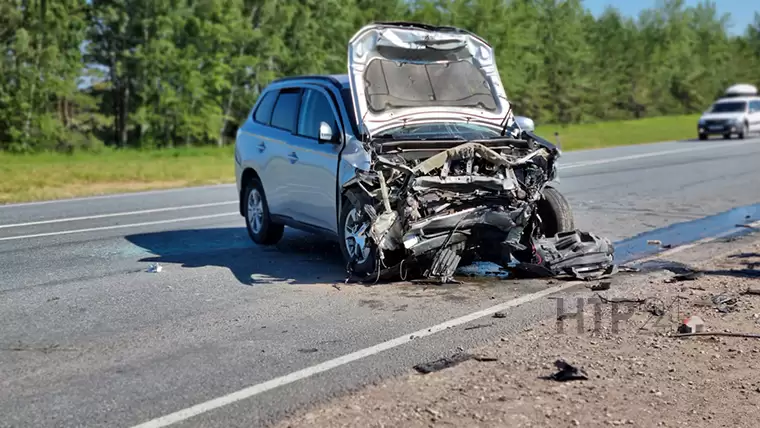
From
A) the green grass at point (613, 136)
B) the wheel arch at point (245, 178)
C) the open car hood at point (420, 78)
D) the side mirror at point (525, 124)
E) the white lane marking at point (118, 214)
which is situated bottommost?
the green grass at point (613, 136)

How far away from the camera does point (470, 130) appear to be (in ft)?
29.8

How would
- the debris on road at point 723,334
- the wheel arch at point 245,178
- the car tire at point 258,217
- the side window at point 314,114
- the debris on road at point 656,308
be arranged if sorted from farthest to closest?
the wheel arch at point 245,178 → the car tire at point 258,217 → the side window at point 314,114 → the debris on road at point 656,308 → the debris on road at point 723,334

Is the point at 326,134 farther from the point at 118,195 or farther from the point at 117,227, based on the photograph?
the point at 118,195

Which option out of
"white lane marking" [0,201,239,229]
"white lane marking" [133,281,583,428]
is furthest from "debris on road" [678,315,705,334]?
"white lane marking" [0,201,239,229]

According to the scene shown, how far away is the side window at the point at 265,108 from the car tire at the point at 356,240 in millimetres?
2592

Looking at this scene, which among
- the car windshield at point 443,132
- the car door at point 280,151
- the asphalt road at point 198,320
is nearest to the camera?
the asphalt road at point 198,320

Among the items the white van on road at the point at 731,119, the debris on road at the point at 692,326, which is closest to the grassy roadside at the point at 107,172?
the white van on road at the point at 731,119

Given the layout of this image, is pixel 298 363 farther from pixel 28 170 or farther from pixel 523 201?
pixel 28 170

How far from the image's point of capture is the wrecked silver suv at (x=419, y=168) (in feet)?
26.5

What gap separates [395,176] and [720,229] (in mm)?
5933

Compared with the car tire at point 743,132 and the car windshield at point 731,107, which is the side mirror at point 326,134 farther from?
the car windshield at point 731,107

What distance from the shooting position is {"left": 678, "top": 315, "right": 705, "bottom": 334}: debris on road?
627 centimetres

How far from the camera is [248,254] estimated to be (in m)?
10.2

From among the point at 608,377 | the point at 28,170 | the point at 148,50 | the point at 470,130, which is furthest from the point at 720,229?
the point at 148,50
